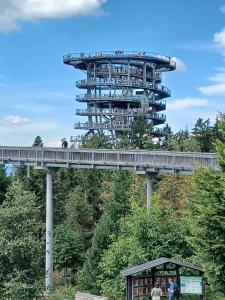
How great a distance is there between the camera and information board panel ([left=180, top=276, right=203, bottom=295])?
24.5 meters

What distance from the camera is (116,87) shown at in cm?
9494

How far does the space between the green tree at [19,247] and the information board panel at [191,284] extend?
6665 millimetres

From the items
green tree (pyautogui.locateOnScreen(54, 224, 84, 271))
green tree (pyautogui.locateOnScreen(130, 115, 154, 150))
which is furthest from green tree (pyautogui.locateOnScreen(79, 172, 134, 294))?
green tree (pyautogui.locateOnScreen(130, 115, 154, 150))

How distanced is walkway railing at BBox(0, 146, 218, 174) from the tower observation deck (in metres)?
50.7

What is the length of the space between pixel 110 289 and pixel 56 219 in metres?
25.1

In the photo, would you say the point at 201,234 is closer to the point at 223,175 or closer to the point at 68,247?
the point at 223,175

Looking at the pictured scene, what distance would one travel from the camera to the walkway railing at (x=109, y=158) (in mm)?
36406

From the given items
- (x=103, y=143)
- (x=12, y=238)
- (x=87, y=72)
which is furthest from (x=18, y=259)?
(x=87, y=72)

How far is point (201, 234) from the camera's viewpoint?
75.5ft

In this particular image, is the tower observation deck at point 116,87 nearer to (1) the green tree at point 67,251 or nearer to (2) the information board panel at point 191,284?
(1) the green tree at point 67,251

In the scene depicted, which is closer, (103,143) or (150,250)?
(150,250)

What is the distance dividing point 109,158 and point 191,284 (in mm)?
16478

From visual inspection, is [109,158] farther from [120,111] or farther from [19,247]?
[120,111]

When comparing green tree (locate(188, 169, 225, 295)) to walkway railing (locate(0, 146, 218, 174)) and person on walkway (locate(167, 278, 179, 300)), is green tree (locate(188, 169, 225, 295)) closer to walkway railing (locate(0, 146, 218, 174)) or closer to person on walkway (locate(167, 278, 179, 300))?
person on walkway (locate(167, 278, 179, 300))
